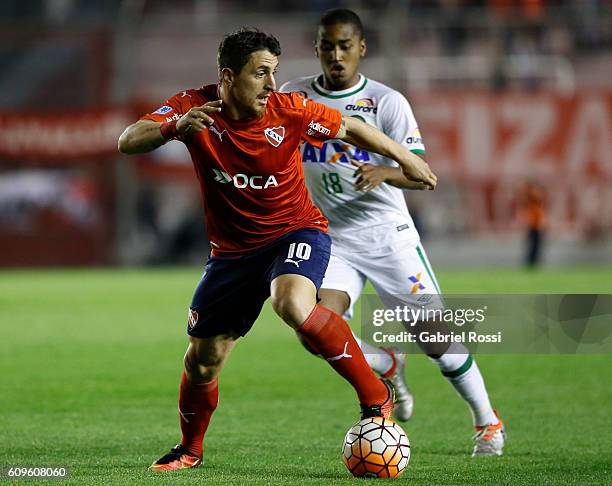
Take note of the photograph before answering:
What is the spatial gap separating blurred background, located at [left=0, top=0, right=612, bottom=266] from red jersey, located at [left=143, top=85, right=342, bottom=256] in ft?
62.0

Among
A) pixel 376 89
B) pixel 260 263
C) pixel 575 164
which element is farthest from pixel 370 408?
pixel 575 164

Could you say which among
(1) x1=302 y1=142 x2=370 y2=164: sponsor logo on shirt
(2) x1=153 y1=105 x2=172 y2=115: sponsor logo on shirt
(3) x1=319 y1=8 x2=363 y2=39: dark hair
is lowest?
(1) x1=302 y1=142 x2=370 y2=164: sponsor logo on shirt

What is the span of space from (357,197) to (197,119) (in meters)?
2.11

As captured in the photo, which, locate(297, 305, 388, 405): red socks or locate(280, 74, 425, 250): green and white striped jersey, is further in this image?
locate(280, 74, 425, 250): green and white striped jersey

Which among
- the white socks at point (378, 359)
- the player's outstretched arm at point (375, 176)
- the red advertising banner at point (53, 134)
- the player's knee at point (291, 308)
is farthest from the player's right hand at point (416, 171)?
the red advertising banner at point (53, 134)

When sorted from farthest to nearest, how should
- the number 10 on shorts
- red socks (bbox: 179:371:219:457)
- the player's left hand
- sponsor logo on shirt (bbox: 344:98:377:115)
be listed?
1. sponsor logo on shirt (bbox: 344:98:377:115)
2. the player's left hand
3. red socks (bbox: 179:371:219:457)
4. the number 10 on shorts

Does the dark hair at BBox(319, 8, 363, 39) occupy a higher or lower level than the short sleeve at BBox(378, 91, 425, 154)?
higher

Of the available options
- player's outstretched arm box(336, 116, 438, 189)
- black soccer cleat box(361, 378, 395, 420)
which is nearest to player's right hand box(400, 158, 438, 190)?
player's outstretched arm box(336, 116, 438, 189)

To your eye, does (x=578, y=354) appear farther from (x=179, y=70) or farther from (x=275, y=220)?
(x=179, y=70)

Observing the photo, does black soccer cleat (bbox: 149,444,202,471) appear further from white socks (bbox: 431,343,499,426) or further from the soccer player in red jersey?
white socks (bbox: 431,343,499,426)

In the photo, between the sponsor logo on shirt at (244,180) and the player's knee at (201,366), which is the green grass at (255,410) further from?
the sponsor logo on shirt at (244,180)

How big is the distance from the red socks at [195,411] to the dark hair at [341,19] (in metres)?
2.39

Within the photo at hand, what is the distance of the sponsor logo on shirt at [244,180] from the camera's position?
6.14 m

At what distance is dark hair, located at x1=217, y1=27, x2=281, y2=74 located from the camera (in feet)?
19.6
